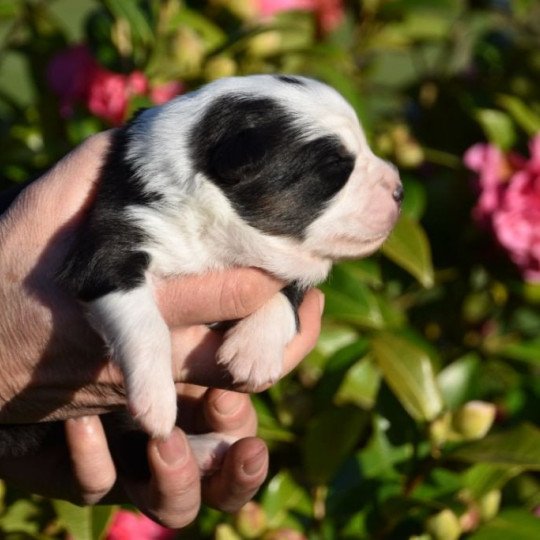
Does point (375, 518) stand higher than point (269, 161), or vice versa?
point (269, 161)

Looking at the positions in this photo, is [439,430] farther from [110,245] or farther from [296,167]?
[110,245]

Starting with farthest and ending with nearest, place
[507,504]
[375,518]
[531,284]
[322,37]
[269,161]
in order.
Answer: [322,37] → [531,284] → [507,504] → [375,518] → [269,161]

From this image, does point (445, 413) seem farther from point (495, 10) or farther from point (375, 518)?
point (495, 10)

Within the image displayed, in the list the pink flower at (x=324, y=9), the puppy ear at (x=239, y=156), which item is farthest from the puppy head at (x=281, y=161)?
the pink flower at (x=324, y=9)

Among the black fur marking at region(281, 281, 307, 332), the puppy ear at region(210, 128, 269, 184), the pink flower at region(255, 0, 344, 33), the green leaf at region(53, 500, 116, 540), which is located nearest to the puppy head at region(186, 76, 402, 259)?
the puppy ear at region(210, 128, 269, 184)

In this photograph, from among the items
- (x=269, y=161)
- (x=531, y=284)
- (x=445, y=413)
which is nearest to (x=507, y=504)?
(x=445, y=413)

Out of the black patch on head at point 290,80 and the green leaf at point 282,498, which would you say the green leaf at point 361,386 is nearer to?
the green leaf at point 282,498
